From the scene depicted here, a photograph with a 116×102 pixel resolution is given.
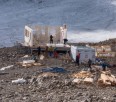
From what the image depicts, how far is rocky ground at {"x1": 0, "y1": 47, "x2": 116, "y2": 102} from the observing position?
18.8 m

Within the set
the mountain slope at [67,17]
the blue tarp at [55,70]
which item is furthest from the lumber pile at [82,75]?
the mountain slope at [67,17]

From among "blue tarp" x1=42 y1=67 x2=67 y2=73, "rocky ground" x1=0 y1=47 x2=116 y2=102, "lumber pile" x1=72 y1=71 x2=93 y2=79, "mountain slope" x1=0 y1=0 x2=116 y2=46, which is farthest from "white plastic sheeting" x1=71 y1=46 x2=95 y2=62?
"mountain slope" x1=0 y1=0 x2=116 y2=46

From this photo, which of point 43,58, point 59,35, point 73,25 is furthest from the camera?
point 73,25

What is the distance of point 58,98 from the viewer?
18.7m

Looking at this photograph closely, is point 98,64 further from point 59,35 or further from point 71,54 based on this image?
point 59,35

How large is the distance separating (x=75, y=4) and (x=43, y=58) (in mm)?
60633

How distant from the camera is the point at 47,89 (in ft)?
69.1

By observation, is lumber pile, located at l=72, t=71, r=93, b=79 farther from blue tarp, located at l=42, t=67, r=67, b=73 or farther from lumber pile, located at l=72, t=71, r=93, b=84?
blue tarp, located at l=42, t=67, r=67, b=73

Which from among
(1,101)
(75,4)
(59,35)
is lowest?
(1,101)

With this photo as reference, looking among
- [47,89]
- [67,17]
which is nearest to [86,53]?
[47,89]

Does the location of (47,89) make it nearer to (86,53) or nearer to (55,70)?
(55,70)

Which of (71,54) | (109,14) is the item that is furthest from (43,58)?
(109,14)

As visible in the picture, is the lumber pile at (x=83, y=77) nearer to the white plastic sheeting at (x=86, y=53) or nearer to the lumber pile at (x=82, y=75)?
the lumber pile at (x=82, y=75)

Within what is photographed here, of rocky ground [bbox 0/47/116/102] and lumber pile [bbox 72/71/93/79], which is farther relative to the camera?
lumber pile [bbox 72/71/93/79]
